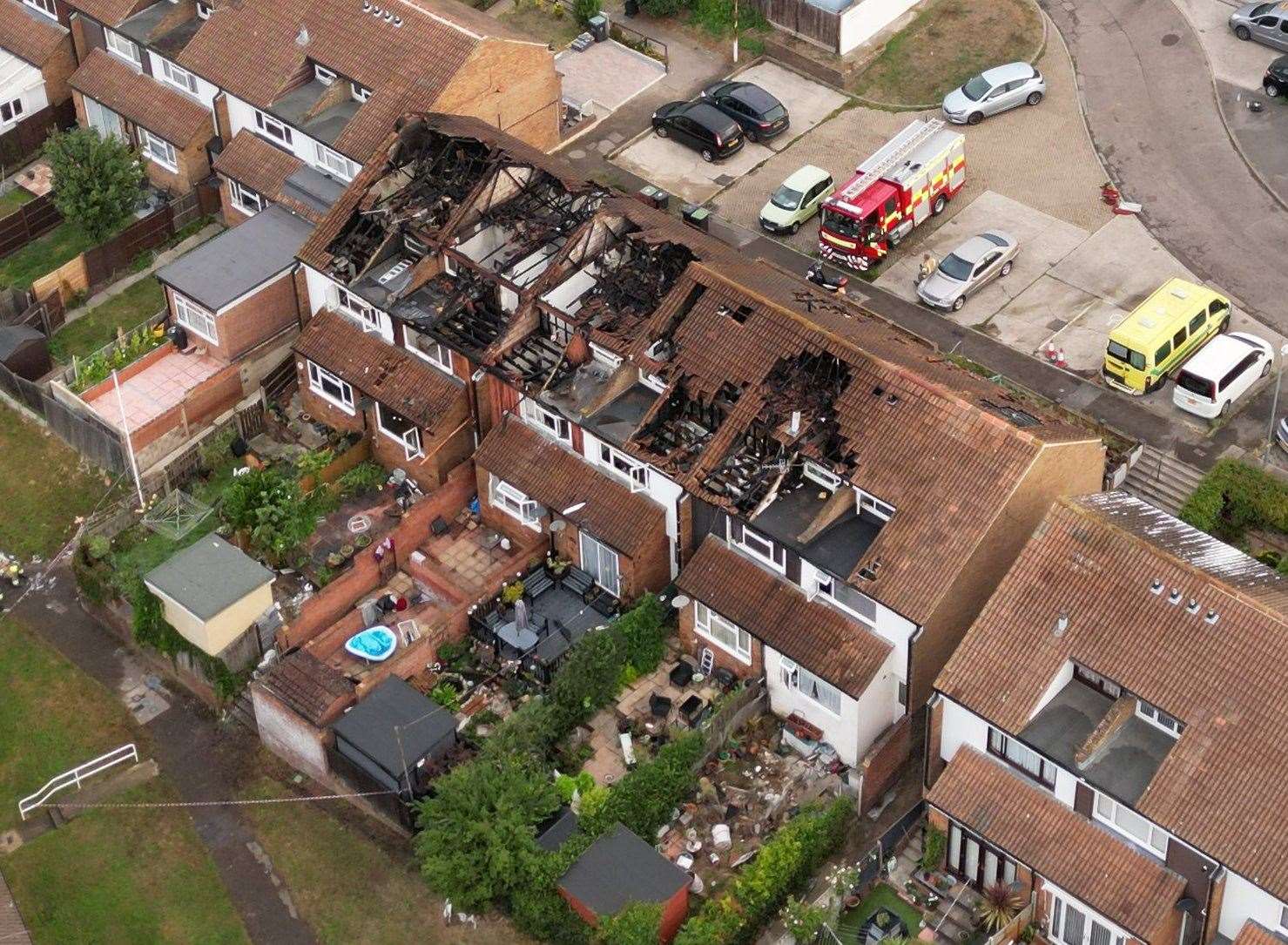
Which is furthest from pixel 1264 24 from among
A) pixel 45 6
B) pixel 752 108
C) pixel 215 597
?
pixel 45 6

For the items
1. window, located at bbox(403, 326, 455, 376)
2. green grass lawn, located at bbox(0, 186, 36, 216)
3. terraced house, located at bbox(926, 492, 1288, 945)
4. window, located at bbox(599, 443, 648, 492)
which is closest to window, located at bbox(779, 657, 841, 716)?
terraced house, located at bbox(926, 492, 1288, 945)

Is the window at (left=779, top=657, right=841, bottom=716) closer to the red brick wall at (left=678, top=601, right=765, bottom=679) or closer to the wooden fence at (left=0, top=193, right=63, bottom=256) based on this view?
the red brick wall at (left=678, top=601, right=765, bottom=679)

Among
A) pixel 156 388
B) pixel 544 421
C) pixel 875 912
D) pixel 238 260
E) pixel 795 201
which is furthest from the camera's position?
pixel 795 201

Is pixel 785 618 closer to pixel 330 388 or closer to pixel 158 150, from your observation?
pixel 330 388

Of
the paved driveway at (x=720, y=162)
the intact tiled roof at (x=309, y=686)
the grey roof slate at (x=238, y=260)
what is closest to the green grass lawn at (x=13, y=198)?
the grey roof slate at (x=238, y=260)

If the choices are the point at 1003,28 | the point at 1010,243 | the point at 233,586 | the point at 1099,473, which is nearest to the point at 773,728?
the point at 1099,473

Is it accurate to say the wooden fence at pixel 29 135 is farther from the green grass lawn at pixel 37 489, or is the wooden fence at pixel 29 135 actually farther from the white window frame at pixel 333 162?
the white window frame at pixel 333 162
